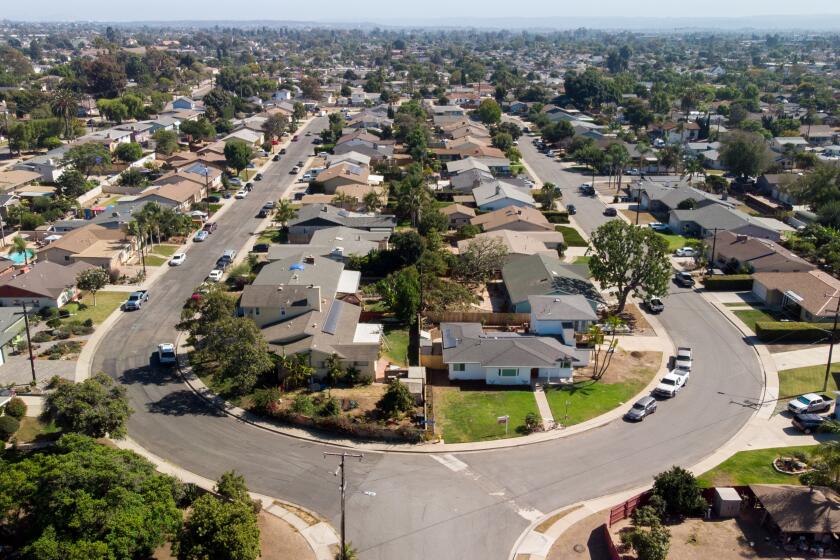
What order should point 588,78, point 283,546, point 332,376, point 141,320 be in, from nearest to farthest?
point 283,546, point 332,376, point 141,320, point 588,78

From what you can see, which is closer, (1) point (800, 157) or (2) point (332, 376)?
(2) point (332, 376)

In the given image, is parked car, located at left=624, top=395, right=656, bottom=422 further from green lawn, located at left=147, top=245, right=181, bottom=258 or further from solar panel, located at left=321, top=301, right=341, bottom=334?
green lawn, located at left=147, top=245, right=181, bottom=258

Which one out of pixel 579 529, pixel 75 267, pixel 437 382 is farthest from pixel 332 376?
pixel 75 267

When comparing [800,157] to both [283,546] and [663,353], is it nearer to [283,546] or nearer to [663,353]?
[663,353]

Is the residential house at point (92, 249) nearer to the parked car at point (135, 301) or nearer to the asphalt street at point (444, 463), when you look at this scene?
the parked car at point (135, 301)

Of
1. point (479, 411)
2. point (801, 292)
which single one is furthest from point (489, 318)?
point (801, 292)

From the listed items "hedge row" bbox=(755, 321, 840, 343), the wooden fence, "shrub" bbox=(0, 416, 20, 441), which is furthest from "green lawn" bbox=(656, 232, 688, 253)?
"shrub" bbox=(0, 416, 20, 441)

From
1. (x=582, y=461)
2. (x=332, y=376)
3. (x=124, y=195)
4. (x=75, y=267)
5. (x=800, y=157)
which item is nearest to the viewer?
(x=582, y=461)
